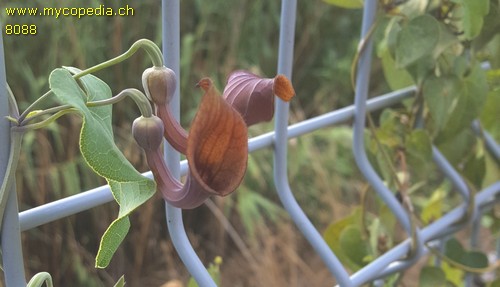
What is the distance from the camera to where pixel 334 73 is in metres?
2.13

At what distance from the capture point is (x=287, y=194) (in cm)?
53

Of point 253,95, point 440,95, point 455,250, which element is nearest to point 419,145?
point 440,95

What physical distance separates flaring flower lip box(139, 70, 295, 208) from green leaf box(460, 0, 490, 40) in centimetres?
29

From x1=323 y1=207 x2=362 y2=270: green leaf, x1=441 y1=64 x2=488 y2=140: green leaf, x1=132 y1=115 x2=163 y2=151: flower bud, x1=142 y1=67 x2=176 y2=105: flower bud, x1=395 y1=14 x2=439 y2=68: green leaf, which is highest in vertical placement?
x1=142 y1=67 x2=176 y2=105: flower bud

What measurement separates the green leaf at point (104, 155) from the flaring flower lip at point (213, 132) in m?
0.02

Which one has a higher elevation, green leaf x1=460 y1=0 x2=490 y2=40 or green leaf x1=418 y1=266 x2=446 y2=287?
green leaf x1=460 y1=0 x2=490 y2=40

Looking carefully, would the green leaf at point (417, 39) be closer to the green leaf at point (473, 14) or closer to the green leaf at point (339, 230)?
the green leaf at point (473, 14)

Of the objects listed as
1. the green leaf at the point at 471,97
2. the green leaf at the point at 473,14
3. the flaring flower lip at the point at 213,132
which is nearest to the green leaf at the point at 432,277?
the green leaf at the point at 471,97

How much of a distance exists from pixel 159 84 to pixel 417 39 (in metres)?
0.35

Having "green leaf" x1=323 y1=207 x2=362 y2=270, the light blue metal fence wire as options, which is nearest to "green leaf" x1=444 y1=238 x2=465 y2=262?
the light blue metal fence wire

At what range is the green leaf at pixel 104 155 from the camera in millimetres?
298

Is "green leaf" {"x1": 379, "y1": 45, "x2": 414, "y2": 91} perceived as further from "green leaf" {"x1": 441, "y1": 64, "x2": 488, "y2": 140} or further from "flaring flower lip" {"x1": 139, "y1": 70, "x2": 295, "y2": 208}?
"flaring flower lip" {"x1": 139, "y1": 70, "x2": 295, "y2": 208}

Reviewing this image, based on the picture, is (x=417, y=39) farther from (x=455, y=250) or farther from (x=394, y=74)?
(x=455, y=250)

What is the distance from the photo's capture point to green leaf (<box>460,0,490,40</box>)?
0.58 m
